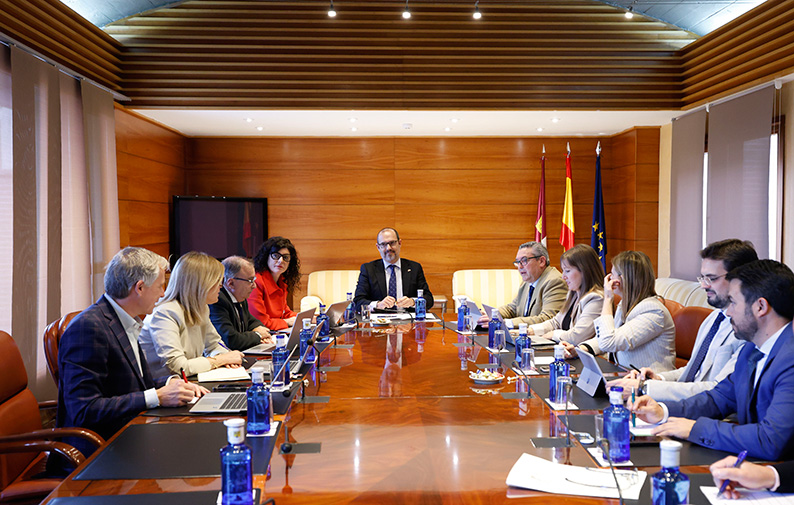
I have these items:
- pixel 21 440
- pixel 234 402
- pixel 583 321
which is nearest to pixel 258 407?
pixel 234 402

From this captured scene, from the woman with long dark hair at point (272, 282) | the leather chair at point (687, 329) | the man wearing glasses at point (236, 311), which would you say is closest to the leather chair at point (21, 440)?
the man wearing glasses at point (236, 311)

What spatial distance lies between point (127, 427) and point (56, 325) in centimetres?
122

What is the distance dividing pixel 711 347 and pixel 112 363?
2.51 metres

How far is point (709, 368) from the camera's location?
8.75 feet

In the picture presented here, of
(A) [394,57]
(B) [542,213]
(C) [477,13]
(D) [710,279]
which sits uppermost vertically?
(C) [477,13]

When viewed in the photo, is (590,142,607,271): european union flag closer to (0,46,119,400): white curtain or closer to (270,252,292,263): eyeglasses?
(270,252,292,263): eyeglasses

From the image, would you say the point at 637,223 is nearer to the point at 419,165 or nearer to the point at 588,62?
the point at 588,62

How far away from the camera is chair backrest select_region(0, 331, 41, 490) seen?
2.36 m

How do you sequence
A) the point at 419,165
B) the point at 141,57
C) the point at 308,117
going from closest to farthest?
the point at 141,57 < the point at 308,117 < the point at 419,165

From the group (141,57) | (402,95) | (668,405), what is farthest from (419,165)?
(668,405)

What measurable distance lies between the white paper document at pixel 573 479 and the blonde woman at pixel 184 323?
184cm

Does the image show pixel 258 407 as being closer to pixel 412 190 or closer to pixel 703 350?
pixel 703 350

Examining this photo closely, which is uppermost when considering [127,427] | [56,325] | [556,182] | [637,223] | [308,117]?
[308,117]

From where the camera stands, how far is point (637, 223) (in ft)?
23.6
